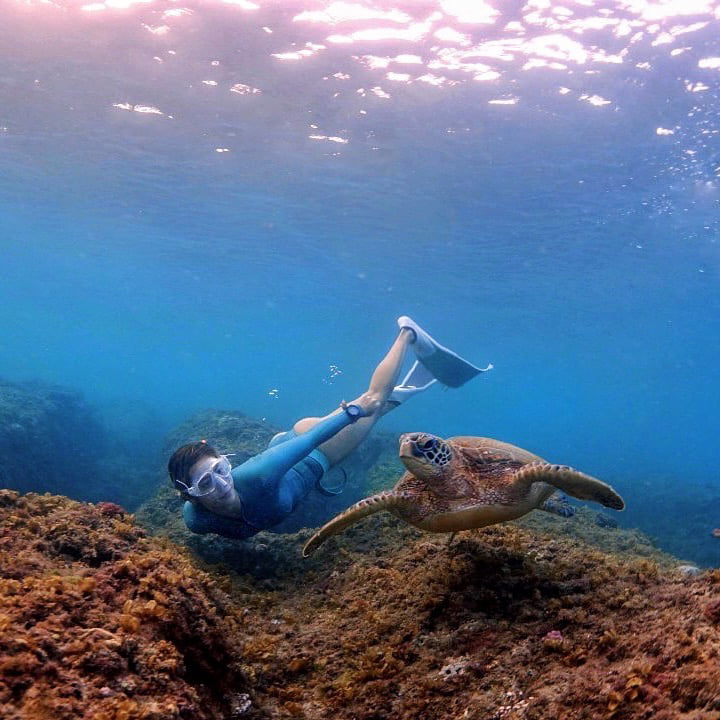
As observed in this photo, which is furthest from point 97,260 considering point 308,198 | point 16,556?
point 16,556

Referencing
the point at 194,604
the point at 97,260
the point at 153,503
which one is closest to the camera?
the point at 194,604

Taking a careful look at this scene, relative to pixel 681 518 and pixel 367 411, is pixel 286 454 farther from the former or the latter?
pixel 681 518

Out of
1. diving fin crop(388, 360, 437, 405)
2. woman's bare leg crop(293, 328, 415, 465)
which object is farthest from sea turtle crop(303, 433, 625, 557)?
diving fin crop(388, 360, 437, 405)

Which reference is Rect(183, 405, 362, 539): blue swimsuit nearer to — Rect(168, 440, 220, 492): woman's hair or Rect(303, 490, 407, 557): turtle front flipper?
Rect(168, 440, 220, 492): woman's hair

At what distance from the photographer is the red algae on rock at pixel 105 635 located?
70.9 inches

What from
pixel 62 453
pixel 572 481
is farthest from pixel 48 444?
pixel 572 481

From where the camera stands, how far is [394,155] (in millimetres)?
17016

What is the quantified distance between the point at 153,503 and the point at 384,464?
6962 mm

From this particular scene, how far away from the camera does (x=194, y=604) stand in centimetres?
269

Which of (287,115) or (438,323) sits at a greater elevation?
(287,115)

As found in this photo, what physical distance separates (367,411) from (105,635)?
569 cm

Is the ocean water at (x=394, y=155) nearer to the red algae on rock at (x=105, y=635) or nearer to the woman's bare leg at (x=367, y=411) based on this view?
the woman's bare leg at (x=367, y=411)

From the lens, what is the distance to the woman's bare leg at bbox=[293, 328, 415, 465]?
7637mm

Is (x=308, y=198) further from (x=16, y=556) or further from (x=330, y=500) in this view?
(x=16, y=556)
